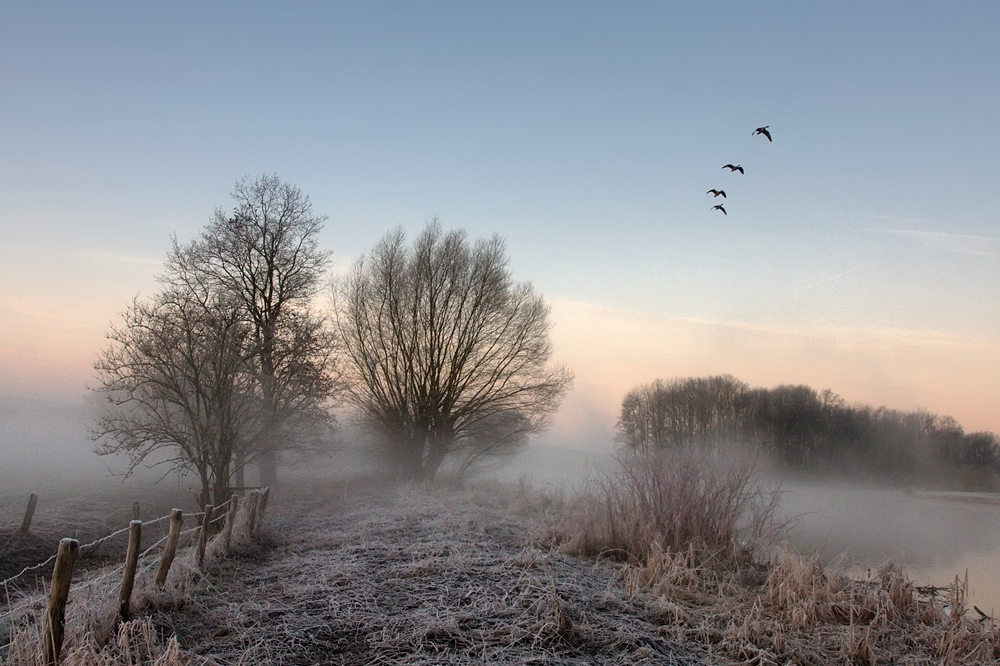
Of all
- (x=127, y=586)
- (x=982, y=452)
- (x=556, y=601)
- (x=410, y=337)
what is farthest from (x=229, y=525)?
(x=982, y=452)

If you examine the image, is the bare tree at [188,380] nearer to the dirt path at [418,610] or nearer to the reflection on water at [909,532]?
the dirt path at [418,610]

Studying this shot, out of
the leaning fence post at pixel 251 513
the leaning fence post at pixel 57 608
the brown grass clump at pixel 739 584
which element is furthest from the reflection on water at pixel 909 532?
the leaning fence post at pixel 57 608

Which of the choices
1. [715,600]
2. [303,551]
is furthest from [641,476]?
[303,551]

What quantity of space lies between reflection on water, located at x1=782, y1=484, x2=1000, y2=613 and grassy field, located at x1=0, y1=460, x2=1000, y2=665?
136cm

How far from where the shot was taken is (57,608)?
4.14 meters

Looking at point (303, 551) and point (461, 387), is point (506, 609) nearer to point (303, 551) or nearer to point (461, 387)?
point (303, 551)

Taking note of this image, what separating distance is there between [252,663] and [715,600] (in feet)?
13.7

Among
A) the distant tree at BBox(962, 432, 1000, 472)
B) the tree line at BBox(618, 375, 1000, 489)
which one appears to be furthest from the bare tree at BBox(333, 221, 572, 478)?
the distant tree at BBox(962, 432, 1000, 472)

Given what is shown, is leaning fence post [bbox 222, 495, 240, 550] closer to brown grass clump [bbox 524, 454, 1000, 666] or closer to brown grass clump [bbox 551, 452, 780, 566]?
brown grass clump [bbox 524, 454, 1000, 666]

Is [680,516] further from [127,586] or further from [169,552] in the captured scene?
[127,586]

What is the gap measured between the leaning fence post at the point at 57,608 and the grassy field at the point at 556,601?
117 mm

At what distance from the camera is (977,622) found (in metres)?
5.93

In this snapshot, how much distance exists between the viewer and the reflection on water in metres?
11.5

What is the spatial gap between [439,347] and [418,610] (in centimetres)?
1651
